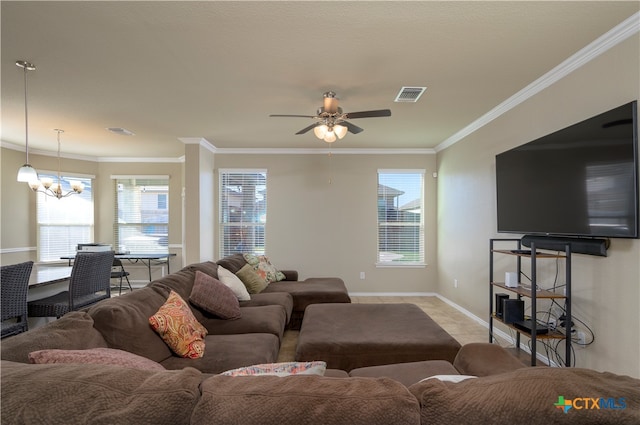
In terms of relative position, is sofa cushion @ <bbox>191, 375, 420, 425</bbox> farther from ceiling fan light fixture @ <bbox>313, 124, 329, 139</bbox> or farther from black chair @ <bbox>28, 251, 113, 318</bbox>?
black chair @ <bbox>28, 251, 113, 318</bbox>

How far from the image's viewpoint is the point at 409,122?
4184 millimetres

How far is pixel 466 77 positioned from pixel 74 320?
3371 mm

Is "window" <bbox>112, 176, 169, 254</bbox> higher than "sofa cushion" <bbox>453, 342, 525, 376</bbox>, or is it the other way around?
"window" <bbox>112, 176, 169, 254</bbox>

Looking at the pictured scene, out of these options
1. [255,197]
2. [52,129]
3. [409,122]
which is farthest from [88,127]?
[409,122]

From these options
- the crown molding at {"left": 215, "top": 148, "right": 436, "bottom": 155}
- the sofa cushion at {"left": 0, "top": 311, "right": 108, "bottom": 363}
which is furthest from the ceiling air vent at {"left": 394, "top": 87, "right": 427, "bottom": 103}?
the sofa cushion at {"left": 0, "top": 311, "right": 108, "bottom": 363}

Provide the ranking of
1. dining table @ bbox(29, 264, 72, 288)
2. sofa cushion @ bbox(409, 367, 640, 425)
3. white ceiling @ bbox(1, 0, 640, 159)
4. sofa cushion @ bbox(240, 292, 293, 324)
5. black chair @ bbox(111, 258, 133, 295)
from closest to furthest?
sofa cushion @ bbox(409, 367, 640, 425) → white ceiling @ bbox(1, 0, 640, 159) → dining table @ bbox(29, 264, 72, 288) → sofa cushion @ bbox(240, 292, 293, 324) → black chair @ bbox(111, 258, 133, 295)


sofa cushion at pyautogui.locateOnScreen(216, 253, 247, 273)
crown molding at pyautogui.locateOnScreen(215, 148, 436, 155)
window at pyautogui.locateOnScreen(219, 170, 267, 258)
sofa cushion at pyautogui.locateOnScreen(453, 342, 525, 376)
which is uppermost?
crown molding at pyautogui.locateOnScreen(215, 148, 436, 155)

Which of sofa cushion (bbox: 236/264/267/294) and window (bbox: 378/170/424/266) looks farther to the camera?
window (bbox: 378/170/424/266)

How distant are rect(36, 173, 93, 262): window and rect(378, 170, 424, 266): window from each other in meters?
5.93

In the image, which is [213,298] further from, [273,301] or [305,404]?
[305,404]

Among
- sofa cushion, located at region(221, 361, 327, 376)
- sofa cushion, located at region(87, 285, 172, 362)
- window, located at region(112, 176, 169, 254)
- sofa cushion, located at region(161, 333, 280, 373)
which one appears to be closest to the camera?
sofa cushion, located at region(221, 361, 327, 376)

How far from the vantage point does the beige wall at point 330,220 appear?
5.69m

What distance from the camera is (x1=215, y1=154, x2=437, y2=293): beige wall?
5.69 metres

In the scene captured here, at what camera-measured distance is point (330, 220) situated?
18.7 feet
